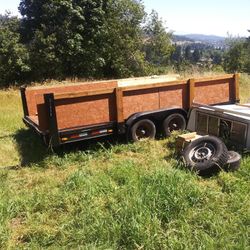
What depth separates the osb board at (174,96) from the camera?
7.99 metres

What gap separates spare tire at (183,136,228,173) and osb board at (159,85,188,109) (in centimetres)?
171

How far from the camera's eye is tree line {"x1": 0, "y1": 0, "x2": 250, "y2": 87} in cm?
2298

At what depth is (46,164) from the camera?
267 inches

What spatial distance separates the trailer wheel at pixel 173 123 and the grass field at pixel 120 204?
1.06 metres

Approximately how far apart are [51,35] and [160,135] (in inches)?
656

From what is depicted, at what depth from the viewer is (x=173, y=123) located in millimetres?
8250

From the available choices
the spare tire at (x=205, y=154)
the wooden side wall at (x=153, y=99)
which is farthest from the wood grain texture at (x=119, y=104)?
the spare tire at (x=205, y=154)

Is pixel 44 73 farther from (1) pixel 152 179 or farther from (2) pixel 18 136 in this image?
(1) pixel 152 179

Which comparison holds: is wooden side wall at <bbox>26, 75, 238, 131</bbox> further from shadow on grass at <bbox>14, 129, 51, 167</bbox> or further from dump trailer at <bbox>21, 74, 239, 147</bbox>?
shadow on grass at <bbox>14, 129, 51, 167</bbox>

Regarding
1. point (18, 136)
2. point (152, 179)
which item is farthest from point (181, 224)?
point (18, 136)

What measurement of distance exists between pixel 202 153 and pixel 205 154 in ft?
0.26

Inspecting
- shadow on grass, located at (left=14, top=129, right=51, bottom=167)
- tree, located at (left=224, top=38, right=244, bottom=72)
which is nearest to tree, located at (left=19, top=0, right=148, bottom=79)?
tree, located at (left=224, top=38, right=244, bottom=72)

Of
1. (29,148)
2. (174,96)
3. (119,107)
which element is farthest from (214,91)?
(29,148)

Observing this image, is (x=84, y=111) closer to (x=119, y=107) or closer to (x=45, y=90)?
(x=119, y=107)
